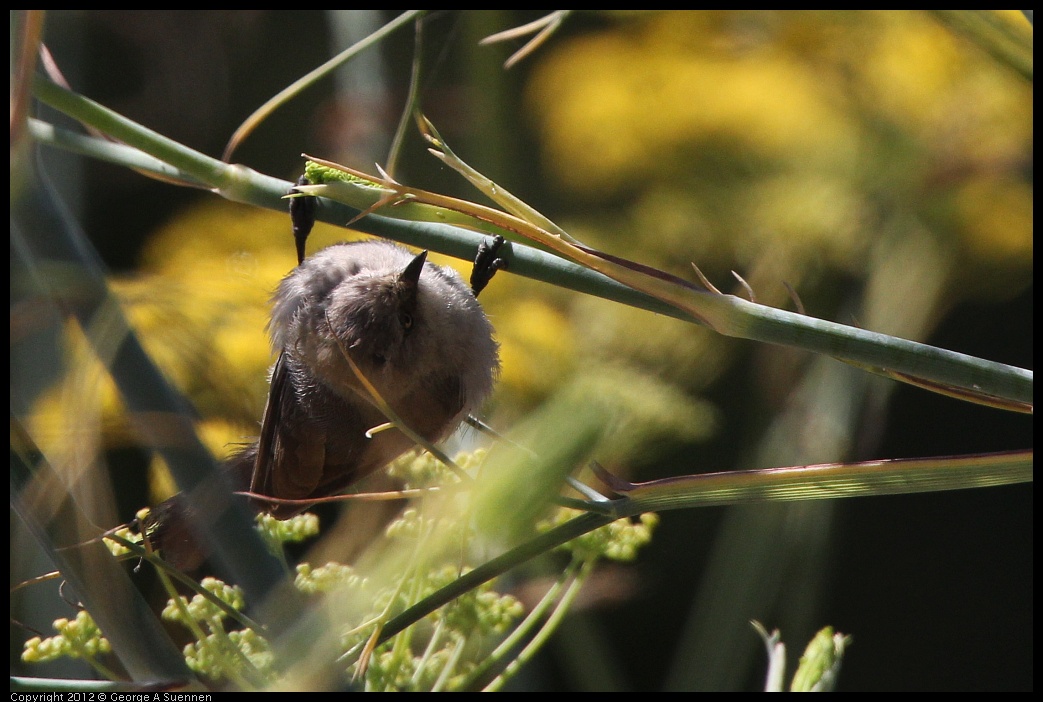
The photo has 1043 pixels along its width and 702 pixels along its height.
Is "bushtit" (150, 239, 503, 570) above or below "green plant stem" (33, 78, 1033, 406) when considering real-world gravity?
below

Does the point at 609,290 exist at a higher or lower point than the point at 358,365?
higher

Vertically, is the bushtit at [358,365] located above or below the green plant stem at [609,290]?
below

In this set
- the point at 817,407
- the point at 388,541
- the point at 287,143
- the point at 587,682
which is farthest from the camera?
the point at 287,143

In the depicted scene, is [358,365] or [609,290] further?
[358,365]

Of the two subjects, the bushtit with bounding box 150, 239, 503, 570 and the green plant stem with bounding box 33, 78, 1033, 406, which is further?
the bushtit with bounding box 150, 239, 503, 570

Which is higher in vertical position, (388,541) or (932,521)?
(388,541)

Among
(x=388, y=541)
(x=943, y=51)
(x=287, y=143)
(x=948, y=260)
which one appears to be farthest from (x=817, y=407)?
(x=287, y=143)

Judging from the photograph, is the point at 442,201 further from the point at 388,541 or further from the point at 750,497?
the point at 388,541

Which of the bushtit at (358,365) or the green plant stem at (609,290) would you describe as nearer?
the green plant stem at (609,290)
